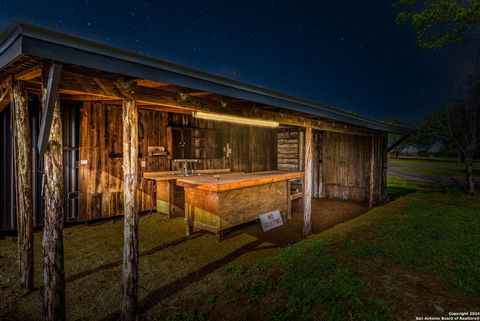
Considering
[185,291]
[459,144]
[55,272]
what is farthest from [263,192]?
[459,144]

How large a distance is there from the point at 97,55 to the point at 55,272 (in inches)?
93.5

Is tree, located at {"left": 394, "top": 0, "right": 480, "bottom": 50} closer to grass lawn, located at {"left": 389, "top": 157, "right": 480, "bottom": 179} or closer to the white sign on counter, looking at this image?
grass lawn, located at {"left": 389, "top": 157, "right": 480, "bottom": 179}

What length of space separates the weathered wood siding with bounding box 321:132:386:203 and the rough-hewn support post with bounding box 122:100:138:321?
9.38 m

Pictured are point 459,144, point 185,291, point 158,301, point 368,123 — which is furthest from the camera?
point 459,144

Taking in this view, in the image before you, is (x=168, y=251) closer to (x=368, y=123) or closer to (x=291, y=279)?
(x=291, y=279)

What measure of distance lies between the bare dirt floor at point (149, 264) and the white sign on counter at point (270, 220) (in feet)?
0.55

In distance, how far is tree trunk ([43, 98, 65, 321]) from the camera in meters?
2.77

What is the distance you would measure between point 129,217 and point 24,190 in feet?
6.10

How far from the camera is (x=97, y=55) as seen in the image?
2512 millimetres

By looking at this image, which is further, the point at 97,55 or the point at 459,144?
the point at 459,144

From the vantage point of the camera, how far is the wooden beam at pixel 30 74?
9.45 ft

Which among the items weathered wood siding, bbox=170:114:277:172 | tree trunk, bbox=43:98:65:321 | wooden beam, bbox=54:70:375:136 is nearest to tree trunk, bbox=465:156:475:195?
weathered wood siding, bbox=170:114:277:172

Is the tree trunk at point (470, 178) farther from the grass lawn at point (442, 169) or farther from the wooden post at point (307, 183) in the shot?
the wooden post at point (307, 183)

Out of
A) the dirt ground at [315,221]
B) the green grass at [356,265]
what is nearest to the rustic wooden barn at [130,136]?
the dirt ground at [315,221]
